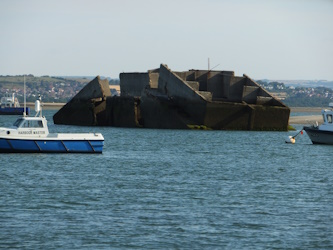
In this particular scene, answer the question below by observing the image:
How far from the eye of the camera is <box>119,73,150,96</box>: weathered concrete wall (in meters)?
83.1

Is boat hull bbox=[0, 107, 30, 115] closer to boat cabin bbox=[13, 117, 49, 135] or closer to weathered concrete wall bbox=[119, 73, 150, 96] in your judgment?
weathered concrete wall bbox=[119, 73, 150, 96]

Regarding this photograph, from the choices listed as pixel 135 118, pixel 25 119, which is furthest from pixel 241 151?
pixel 135 118

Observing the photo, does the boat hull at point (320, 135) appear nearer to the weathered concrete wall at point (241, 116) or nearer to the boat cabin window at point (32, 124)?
the weathered concrete wall at point (241, 116)

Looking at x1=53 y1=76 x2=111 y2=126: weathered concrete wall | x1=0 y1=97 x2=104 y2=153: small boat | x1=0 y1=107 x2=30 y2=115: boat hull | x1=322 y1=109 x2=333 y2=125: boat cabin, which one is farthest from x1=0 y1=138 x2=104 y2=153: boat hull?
x1=0 y1=107 x2=30 y2=115: boat hull

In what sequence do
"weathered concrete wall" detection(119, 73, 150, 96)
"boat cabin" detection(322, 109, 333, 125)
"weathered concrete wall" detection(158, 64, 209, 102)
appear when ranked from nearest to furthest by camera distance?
"boat cabin" detection(322, 109, 333, 125) → "weathered concrete wall" detection(158, 64, 209, 102) → "weathered concrete wall" detection(119, 73, 150, 96)

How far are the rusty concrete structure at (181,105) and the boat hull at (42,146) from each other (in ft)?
82.4

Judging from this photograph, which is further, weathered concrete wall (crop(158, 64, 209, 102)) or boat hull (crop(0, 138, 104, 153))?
weathered concrete wall (crop(158, 64, 209, 102))

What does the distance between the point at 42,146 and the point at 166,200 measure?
51.7 feet

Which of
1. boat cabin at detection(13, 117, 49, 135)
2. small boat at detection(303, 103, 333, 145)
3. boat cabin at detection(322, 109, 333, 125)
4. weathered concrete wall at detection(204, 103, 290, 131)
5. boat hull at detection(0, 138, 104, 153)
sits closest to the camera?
boat cabin at detection(13, 117, 49, 135)

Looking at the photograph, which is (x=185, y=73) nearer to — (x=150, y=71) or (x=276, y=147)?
(x=150, y=71)

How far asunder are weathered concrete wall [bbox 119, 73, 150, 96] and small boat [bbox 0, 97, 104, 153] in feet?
120

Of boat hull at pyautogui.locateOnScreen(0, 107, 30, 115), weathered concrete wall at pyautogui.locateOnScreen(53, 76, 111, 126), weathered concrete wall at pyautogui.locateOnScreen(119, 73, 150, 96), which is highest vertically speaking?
weathered concrete wall at pyautogui.locateOnScreen(119, 73, 150, 96)

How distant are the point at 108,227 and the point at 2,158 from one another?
19468 millimetres

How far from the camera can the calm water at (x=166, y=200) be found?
23.1 m
